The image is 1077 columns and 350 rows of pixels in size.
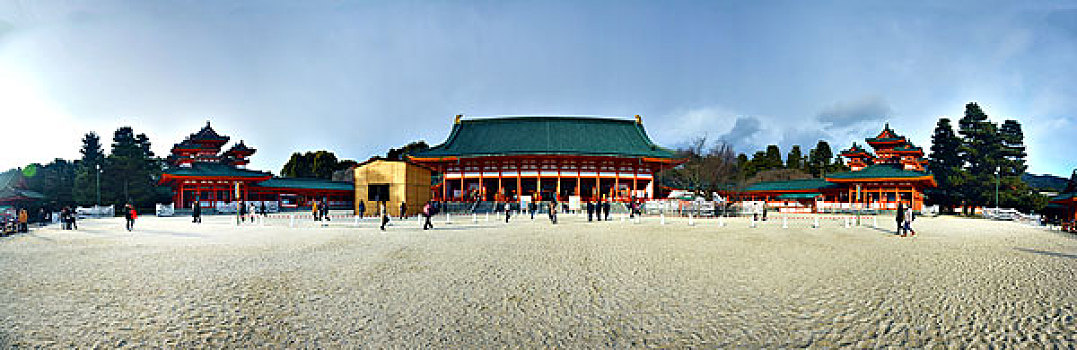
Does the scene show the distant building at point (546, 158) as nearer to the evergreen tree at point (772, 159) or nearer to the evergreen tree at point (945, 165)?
the evergreen tree at point (945, 165)

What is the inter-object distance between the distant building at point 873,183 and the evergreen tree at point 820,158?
20.0 metres

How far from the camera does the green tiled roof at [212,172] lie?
33.8 m

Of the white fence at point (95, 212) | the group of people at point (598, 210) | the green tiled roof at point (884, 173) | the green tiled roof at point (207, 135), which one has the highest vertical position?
the green tiled roof at point (207, 135)

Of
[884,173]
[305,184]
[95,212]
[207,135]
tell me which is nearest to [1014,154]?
[884,173]

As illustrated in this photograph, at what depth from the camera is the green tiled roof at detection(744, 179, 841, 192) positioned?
1609 inches

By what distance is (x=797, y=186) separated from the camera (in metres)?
43.2

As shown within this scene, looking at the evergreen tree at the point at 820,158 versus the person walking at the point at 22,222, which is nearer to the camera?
the person walking at the point at 22,222

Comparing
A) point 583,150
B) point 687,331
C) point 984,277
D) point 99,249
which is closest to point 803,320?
point 687,331

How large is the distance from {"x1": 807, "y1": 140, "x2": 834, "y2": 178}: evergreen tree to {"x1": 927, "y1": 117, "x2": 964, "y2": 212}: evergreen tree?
2305 centimetres

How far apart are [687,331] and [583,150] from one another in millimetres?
32412

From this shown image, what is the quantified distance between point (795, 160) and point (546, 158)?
5127 centimetres

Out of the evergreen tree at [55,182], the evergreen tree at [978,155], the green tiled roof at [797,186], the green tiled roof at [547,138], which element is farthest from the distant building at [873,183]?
the evergreen tree at [55,182]

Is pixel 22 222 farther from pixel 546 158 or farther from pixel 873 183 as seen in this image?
pixel 873 183

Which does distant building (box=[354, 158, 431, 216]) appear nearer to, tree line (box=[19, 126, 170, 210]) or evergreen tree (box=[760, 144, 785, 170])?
tree line (box=[19, 126, 170, 210])
